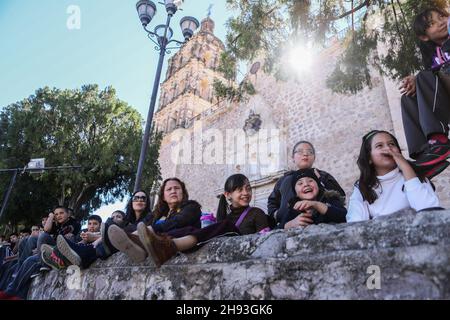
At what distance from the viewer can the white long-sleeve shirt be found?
73.7 inches

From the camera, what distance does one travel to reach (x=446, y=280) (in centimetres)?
116

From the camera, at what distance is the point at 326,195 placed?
2.74 metres

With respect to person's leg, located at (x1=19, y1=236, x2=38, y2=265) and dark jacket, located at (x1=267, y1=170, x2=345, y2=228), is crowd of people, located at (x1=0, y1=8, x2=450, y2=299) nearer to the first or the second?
dark jacket, located at (x1=267, y1=170, x2=345, y2=228)

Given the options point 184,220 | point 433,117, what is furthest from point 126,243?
point 433,117

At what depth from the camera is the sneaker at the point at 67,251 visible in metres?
2.83

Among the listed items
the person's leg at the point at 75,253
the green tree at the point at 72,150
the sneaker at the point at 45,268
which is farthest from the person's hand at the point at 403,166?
the green tree at the point at 72,150

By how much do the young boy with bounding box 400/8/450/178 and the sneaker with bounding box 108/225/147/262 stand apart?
6.75 feet

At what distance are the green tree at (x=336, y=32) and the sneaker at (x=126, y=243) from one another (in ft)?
13.8

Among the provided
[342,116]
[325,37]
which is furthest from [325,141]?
[325,37]

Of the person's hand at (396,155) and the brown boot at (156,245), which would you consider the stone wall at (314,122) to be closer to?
the person's hand at (396,155)

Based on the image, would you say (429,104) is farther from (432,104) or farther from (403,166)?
(403,166)
